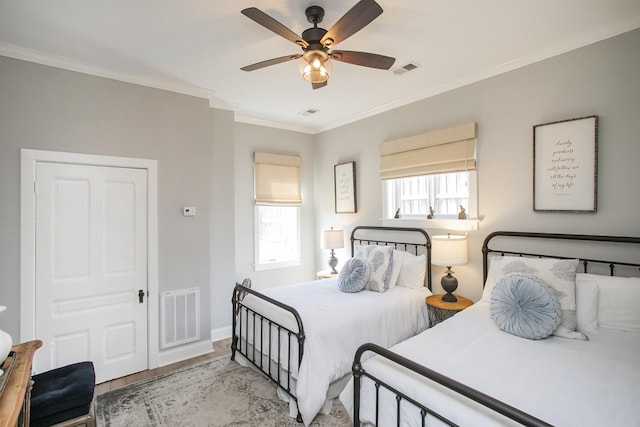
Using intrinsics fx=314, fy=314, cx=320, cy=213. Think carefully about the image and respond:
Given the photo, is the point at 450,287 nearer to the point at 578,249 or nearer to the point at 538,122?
the point at 578,249

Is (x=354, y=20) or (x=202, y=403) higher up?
(x=354, y=20)

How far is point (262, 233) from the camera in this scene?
454 centimetres

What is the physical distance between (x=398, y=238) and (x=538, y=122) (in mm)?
1843

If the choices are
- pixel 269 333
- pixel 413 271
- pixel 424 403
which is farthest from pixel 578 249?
pixel 269 333

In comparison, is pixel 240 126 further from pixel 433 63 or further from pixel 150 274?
pixel 433 63

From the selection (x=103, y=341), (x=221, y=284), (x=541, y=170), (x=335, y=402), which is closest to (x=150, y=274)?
(x=103, y=341)

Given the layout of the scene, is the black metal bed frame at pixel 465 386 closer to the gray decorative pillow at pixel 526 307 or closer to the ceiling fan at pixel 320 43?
the gray decorative pillow at pixel 526 307

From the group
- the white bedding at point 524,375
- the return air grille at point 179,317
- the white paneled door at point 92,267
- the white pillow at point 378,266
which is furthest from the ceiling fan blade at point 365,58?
the return air grille at point 179,317

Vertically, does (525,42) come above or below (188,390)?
above

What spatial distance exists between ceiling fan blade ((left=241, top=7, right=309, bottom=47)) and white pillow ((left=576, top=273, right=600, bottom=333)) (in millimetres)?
2484

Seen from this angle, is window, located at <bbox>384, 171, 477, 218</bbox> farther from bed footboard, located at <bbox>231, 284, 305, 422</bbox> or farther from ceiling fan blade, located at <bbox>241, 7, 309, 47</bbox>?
ceiling fan blade, located at <bbox>241, 7, 309, 47</bbox>

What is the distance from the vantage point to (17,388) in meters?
1.28

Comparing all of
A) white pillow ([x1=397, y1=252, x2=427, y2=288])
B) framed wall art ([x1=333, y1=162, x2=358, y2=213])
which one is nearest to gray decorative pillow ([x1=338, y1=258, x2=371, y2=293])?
white pillow ([x1=397, y1=252, x2=427, y2=288])

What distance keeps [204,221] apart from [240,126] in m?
1.54
